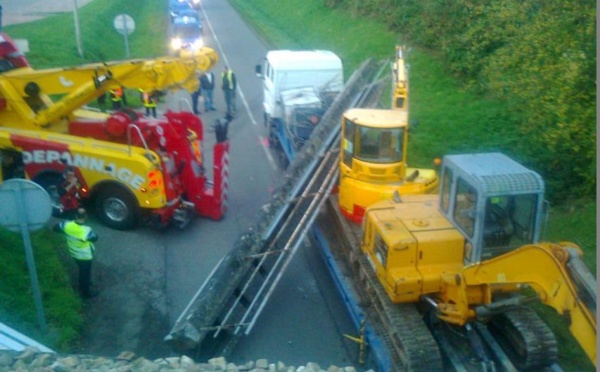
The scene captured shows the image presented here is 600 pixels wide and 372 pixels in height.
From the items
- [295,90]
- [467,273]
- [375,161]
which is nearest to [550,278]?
[467,273]

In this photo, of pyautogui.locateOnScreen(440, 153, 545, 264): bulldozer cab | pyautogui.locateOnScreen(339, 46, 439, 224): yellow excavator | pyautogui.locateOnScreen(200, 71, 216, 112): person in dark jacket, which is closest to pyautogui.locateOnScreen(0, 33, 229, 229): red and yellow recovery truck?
pyautogui.locateOnScreen(339, 46, 439, 224): yellow excavator

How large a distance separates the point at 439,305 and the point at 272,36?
27.2 metres

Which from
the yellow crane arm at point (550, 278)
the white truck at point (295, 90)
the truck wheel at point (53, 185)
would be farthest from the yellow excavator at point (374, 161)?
the truck wheel at point (53, 185)

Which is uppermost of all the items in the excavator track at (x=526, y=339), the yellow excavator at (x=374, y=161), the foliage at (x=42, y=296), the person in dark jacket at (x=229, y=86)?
the yellow excavator at (x=374, y=161)

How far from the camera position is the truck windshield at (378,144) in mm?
9977

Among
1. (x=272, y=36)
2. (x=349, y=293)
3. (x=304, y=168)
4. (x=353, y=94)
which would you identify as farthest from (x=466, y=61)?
(x=272, y=36)

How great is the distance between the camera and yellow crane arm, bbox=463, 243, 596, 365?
554 centimetres

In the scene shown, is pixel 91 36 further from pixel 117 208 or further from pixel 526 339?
pixel 526 339

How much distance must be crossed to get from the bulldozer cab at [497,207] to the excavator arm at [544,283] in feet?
1.05

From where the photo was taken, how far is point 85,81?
12.2 m

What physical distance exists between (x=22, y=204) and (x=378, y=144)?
505cm

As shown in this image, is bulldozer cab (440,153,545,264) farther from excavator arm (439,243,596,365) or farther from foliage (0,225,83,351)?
foliage (0,225,83,351)

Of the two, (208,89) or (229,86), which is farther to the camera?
(208,89)

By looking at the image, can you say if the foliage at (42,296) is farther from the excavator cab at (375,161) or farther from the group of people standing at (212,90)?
the group of people standing at (212,90)
